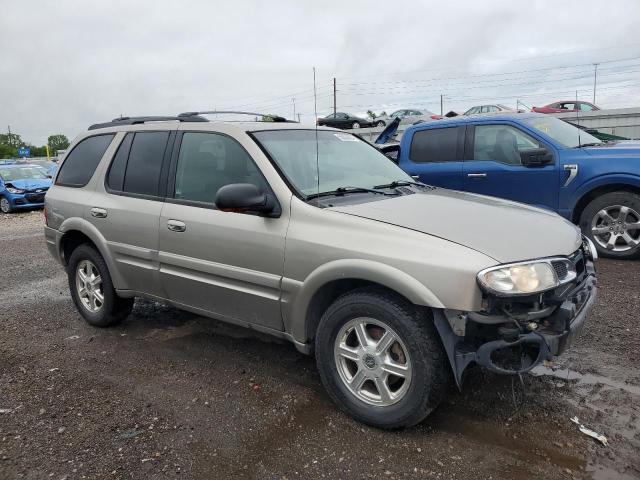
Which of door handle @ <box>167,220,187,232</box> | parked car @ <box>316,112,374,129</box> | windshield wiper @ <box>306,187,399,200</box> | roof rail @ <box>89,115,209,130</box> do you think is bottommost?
door handle @ <box>167,220,187,232</box>

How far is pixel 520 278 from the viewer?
8.66 ft

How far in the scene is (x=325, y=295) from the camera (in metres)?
3.19

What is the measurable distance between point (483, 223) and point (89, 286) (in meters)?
3.59

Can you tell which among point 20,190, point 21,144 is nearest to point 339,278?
point 20,190

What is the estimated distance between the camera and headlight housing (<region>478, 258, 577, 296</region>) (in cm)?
260

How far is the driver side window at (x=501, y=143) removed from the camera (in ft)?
22.2

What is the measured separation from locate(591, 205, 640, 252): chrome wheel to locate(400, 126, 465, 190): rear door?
1.73m

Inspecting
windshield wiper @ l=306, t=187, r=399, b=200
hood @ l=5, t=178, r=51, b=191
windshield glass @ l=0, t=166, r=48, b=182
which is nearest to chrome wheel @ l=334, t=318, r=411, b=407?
windshield wiper @ l=306, t=187, r=399, b=200

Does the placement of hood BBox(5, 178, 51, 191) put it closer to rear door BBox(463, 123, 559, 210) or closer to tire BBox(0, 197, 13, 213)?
tire BBox(0, 197, 13, 213)

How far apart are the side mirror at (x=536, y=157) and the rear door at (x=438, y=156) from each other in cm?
92

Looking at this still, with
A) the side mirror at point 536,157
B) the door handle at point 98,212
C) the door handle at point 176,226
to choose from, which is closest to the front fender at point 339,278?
the door handle at point 176,226

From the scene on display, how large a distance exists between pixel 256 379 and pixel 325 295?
978 mm

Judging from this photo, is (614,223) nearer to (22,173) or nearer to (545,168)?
Answer: (545,168)

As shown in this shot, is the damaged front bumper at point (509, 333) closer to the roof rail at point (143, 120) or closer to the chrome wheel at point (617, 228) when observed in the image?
the roof rail at point (143, 120)
